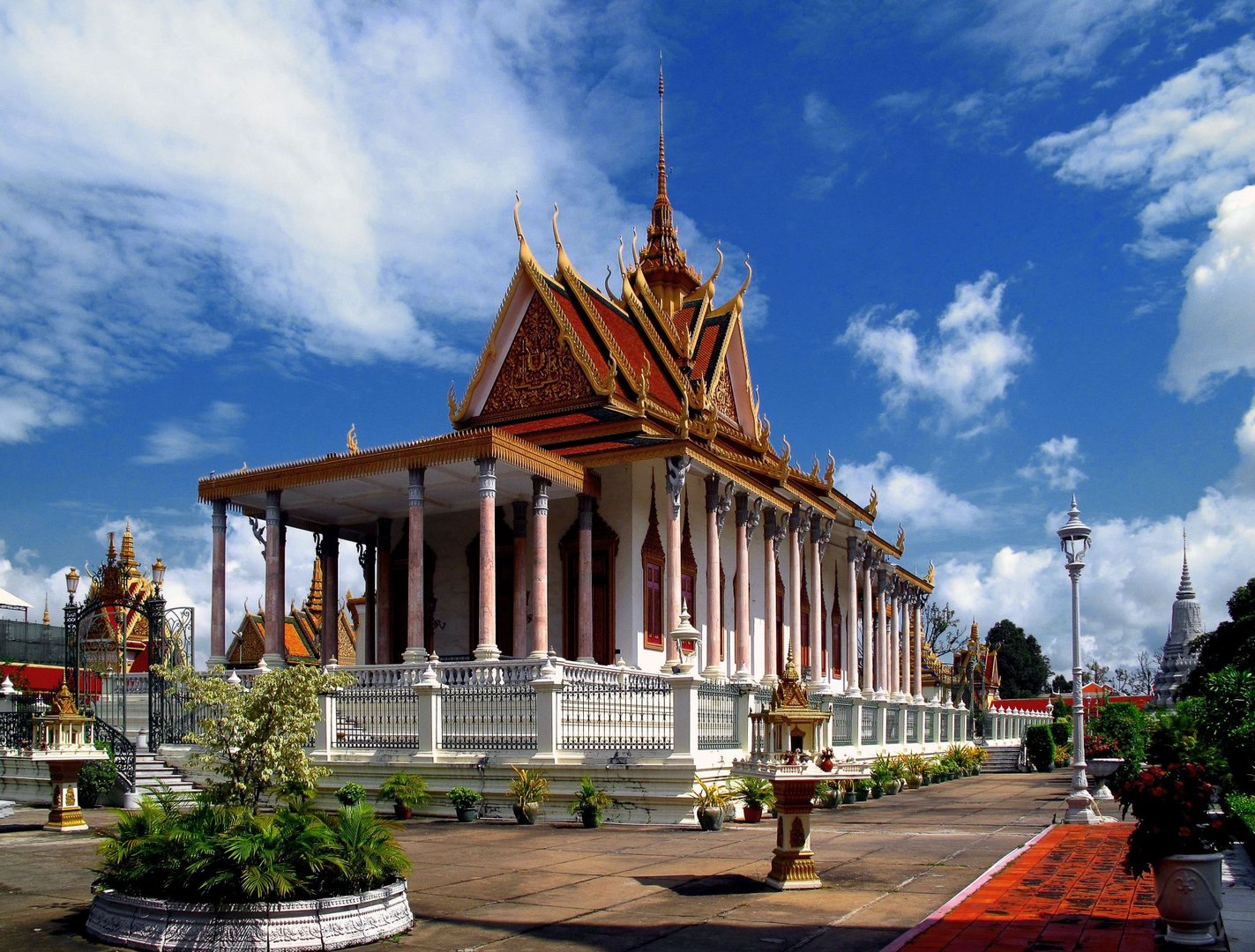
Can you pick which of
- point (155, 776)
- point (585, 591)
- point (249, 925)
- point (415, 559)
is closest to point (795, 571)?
point (585, 591)

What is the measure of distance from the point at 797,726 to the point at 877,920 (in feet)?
8.22

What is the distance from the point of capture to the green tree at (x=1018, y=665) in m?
95.4

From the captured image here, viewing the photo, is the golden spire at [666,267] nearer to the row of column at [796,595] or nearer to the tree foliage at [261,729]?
the row of column at [796,595]

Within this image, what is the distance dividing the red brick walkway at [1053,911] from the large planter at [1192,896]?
0.26m

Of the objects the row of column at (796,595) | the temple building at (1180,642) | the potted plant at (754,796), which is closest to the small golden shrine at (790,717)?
the potted plant at (754,796)

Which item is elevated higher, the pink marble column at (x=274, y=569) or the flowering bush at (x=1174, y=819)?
the pink marble column at (x=274, y=569)

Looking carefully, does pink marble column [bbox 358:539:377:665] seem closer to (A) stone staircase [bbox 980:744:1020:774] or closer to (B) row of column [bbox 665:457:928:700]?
(B) row of column [bbox 665:457:928:700]

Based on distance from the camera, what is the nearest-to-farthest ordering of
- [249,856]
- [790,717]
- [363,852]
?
[249,856] < [363,852] < [790,717]

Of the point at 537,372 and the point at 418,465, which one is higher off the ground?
the point at 537,372

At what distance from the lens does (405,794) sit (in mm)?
17188

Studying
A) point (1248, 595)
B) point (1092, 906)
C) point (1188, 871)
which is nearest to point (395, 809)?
point (1092, 906)

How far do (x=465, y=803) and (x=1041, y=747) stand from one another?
25211mm

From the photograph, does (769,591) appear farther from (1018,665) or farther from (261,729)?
(1018,665)

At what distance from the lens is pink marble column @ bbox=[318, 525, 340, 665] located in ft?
86.2
